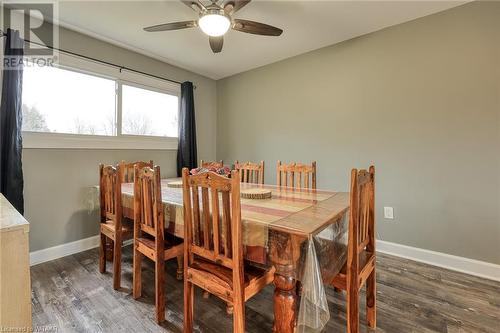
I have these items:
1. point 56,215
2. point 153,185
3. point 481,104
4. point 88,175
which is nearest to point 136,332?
point 153,185

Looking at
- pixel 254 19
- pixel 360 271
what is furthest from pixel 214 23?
pixel 360 271

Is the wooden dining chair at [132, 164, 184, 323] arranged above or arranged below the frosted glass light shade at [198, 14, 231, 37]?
below

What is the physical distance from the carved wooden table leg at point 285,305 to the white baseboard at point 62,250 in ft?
8.24

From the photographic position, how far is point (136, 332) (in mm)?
1432

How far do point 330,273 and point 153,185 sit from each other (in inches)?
47.0

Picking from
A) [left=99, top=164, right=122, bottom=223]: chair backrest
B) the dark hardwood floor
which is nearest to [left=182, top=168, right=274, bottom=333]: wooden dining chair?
the dark hardwood floor

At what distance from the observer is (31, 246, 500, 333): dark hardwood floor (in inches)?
58.6

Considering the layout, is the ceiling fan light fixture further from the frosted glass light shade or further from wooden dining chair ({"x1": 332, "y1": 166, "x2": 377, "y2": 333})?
wooden dining chair ({"x1": 332, "y1": 166, "x2": 377, "y2": 333})

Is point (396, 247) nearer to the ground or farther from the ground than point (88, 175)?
nearer to the ground

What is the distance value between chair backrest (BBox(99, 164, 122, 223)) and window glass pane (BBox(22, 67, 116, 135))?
0.97 meters

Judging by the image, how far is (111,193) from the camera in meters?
2.02

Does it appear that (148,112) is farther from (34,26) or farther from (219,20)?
(219,20)

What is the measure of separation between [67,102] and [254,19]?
7.33 feet

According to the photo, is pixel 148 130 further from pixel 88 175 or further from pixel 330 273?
pixel 330 273
